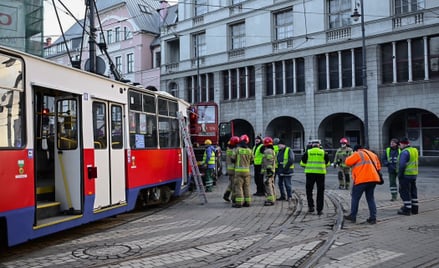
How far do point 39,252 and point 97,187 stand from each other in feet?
5.33

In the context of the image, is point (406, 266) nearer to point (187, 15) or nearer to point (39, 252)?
point (39, 252)

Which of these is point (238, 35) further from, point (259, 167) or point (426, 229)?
point (426, 229)

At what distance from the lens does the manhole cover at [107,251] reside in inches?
262

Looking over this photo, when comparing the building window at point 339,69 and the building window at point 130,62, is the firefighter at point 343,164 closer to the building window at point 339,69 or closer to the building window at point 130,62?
the building window at point 339,69

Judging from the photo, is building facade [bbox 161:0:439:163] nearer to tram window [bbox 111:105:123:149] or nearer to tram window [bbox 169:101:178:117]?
tram window [bbox 169:101:178:117]

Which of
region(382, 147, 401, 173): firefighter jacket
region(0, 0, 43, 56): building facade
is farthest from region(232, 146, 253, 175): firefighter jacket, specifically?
region(0, 0, 43, 56): building facade

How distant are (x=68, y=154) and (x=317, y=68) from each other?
88.9 feet

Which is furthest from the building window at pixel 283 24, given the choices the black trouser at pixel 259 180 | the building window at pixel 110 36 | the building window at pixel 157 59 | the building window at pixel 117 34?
the black trouser at pixel 259 180

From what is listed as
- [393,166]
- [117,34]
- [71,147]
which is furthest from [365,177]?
[117,34]

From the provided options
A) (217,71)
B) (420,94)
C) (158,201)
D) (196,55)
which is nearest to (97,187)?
(158,201)

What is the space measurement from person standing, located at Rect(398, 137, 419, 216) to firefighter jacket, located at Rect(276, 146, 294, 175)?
9.89 ft

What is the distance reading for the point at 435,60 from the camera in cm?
2719

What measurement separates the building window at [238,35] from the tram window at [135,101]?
2840 centimetres

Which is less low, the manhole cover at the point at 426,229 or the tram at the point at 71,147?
the tram at the point at 71,147
